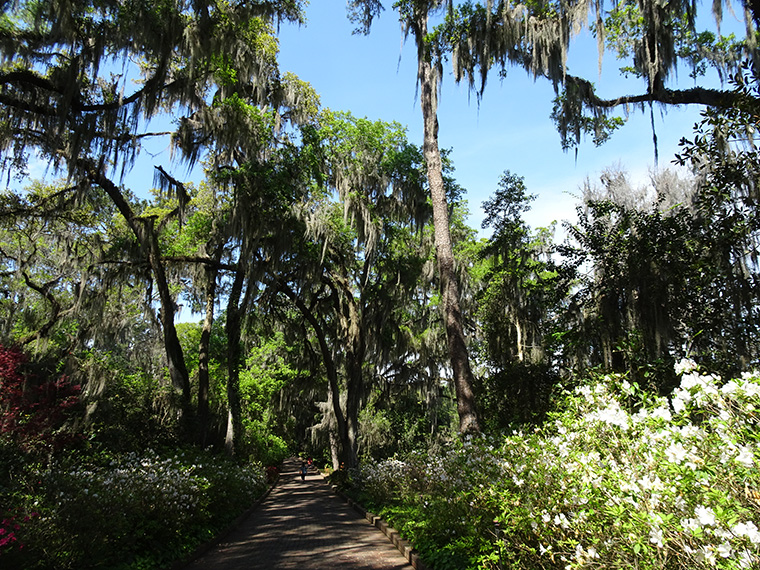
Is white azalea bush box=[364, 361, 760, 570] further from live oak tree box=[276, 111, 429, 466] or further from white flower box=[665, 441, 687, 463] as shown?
live oak tree box=[276, 111, 429, 466]

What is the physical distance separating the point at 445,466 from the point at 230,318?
9820mm

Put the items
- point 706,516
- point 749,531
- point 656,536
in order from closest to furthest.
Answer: point 749,531 → point 706,516 → point 656,536

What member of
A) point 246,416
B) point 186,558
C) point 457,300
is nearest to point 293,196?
point 457,300

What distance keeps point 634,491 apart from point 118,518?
549cm

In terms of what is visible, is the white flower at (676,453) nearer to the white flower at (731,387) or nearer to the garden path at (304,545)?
the white flower at (731,387)

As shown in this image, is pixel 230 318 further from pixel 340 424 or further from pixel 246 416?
pixel 246 416

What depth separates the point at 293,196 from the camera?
13617 millimetres

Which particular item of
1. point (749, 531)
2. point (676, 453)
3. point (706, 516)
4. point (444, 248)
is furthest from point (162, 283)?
point (749, 531)

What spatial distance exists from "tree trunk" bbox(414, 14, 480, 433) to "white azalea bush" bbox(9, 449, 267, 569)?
180 inches

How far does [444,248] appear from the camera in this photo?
356 inches

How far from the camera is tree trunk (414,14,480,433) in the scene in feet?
26.6

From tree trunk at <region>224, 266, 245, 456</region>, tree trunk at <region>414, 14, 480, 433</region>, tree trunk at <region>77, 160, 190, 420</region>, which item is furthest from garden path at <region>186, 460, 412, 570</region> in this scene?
tree trunk at <region>77, 160, 190, 420</region>

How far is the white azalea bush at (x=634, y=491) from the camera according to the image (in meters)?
2.09

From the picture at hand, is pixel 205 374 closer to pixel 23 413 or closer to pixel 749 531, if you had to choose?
pixel 23 413
